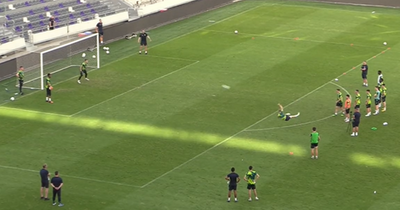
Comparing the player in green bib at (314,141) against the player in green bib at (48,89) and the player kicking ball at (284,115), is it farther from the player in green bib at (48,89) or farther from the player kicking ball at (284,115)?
the player in green bib at (48,89)

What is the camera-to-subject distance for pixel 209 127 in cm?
4388

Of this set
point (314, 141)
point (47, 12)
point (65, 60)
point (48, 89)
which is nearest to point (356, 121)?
point (314, 141)

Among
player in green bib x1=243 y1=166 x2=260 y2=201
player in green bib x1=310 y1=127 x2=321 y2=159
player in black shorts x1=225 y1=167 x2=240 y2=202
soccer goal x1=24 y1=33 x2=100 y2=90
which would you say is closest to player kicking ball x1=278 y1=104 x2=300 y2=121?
player in green bib x1=310 y1=127 x2=321 y2=159

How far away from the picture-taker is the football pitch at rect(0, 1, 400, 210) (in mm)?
35844

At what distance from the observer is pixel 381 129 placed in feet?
143

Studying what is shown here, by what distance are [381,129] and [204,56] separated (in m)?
16.9

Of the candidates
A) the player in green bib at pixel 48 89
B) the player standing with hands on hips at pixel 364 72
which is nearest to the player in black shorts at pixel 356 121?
the player standing with hands on hips at pixel 364 72

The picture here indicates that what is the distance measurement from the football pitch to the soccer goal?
421 millimetres

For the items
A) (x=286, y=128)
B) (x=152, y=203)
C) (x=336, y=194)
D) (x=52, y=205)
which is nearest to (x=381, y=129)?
(x=286, y=128)

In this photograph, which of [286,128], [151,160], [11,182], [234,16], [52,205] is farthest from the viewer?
[234,16]

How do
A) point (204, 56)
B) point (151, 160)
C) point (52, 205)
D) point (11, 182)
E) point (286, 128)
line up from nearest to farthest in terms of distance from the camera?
point (52, 205)
point (11, 182)
point (151, 160)
point (286, 128)
point (204, 56)

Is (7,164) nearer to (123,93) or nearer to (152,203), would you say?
(152,203)

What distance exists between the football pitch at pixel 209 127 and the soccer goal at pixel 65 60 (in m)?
0.42

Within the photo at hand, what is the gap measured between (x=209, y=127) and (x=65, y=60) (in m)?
13.8
